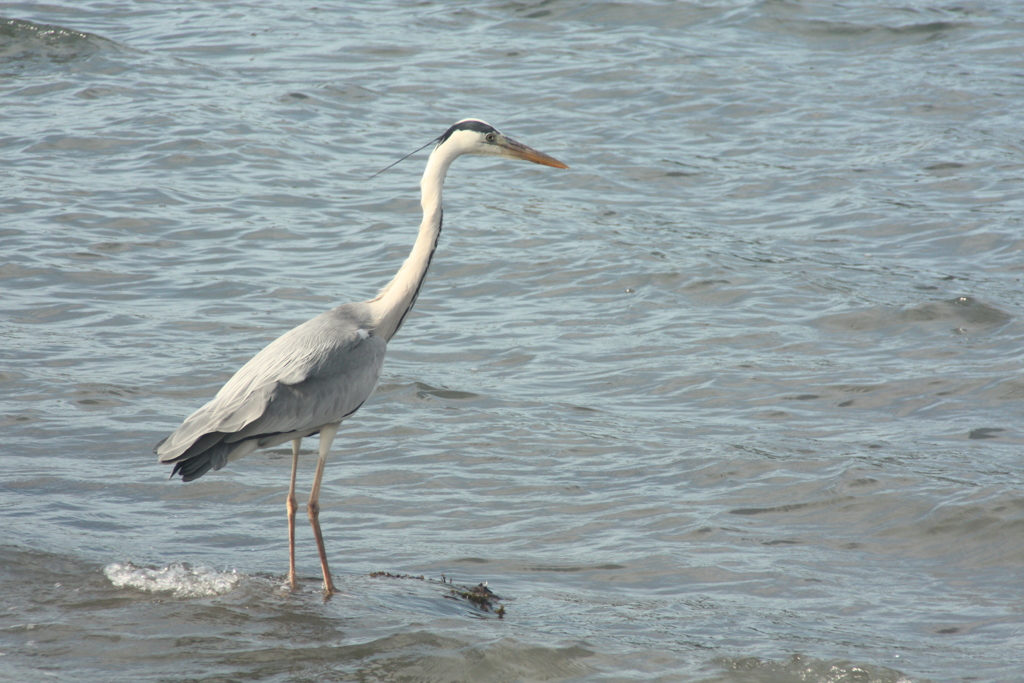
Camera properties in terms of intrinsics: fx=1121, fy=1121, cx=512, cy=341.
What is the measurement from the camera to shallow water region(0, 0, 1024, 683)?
527 centimetres

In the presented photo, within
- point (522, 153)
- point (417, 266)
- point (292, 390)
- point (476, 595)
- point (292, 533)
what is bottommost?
point (476, 595)

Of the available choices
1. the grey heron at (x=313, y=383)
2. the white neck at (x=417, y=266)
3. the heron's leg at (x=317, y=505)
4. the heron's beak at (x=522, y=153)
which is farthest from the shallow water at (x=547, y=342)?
the heron's beak at (x=522, y=153)

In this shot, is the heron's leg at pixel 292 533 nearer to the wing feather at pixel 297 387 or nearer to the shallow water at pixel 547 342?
the shallow water at pixel 547 342

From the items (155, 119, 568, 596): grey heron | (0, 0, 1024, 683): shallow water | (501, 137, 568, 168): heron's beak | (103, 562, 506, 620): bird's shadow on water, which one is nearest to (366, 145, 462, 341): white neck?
(155, 119, 568, 596): grey heron

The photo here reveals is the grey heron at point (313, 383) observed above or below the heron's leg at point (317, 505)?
above

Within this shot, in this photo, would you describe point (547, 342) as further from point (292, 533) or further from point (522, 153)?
point (292, 533)

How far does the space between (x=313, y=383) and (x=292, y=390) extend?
0.38ft

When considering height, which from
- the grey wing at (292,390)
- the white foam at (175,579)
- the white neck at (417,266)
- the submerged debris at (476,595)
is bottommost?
the submerged debris at (476,595)

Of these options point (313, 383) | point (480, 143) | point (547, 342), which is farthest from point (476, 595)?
point (547, 342)

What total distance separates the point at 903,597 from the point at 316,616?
2.91 m

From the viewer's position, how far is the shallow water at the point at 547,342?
5.27 m

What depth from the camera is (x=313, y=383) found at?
229 inches

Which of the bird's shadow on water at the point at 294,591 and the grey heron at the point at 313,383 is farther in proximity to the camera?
the grey heron at the point at 313,383

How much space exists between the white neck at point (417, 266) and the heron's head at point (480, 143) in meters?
0.05
